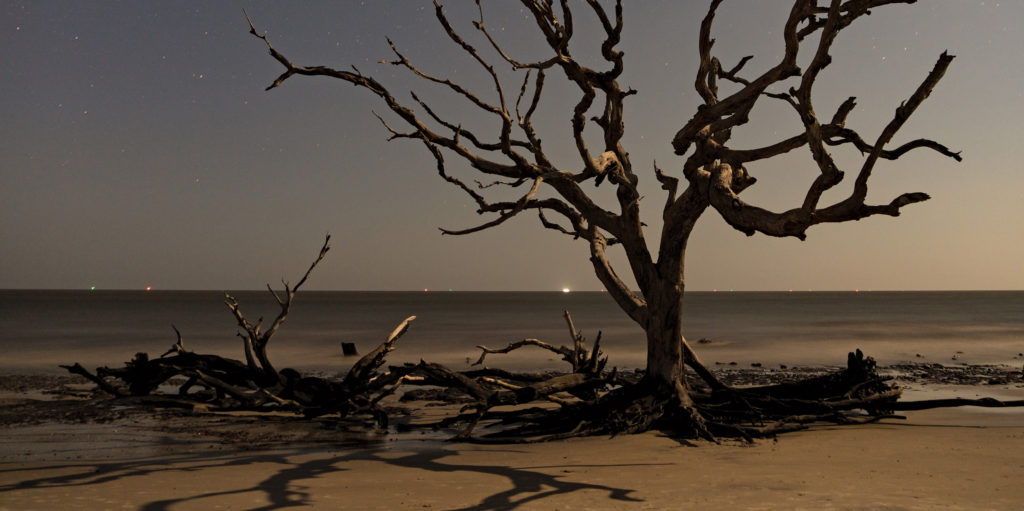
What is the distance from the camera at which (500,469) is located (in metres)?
6.89

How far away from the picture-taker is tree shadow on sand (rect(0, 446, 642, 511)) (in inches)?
227

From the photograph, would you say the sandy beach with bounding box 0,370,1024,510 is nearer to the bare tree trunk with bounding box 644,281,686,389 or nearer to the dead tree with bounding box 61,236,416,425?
the dead tree with bounding box 61,236,416,425

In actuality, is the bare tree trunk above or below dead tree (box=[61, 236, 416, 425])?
above

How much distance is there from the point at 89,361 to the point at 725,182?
Answer: 21495mm

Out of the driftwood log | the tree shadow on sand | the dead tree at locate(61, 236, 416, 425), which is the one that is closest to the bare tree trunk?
the driftwood log

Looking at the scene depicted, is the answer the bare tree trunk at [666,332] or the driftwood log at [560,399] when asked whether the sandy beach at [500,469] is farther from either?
the bare tree trunk at [666,332]

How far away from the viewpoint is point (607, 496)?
19.1ft

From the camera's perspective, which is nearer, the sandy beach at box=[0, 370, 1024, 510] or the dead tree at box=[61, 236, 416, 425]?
the sandy beach at box=[0, 370, 1024, 510]

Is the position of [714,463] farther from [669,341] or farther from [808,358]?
[808,358]

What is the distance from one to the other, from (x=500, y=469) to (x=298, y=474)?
1.83 m

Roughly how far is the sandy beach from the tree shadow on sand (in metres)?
0.02

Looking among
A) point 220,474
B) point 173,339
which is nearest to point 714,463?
point 220,474

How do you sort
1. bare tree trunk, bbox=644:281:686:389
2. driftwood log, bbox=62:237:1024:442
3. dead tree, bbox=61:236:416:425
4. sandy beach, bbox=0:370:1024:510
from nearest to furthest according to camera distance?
sandy beach, bbox=0:370:1024:510
driftwood log, bbox=62:237:1024:442
bare tree trunk, bbox=644:281:686:389
dead tree, bbox=61:236:416:425

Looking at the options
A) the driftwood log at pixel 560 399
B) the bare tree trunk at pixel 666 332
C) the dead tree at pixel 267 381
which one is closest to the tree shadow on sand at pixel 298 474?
the driftwood log at pixel 560 399
